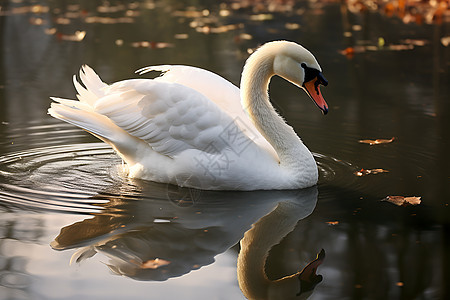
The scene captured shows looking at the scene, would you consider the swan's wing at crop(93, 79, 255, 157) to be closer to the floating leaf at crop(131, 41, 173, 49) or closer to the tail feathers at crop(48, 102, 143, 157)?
the tail feathers at crop(48, 102, 143, 157)

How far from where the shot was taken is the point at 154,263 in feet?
16.1

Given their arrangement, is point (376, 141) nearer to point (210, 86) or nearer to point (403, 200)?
point (403, 200)

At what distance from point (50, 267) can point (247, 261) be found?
133 cm

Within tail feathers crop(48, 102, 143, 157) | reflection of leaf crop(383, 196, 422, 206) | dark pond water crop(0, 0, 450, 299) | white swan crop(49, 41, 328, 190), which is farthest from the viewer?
tail feathers crop(48, 102, 143, 157)

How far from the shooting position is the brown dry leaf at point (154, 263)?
16.0 ft

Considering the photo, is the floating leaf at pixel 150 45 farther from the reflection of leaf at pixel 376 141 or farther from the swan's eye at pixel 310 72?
the swan's eye at pixel 310 72

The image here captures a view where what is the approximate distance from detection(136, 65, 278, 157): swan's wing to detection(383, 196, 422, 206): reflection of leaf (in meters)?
1.20

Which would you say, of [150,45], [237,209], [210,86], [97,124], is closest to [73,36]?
[150,45]

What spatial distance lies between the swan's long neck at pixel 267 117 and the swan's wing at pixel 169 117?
34 centimetres

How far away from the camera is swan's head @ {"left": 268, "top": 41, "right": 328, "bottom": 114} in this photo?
6.49 m

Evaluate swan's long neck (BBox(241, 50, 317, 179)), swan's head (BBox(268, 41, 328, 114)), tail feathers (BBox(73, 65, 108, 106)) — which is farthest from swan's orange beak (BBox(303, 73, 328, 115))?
tail feathers (BBox(73, 65, 108, 106))

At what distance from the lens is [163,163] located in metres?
6.63

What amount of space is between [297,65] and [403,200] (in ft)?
4.98

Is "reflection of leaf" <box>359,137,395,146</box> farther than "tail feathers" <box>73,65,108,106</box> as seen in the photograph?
Yes
